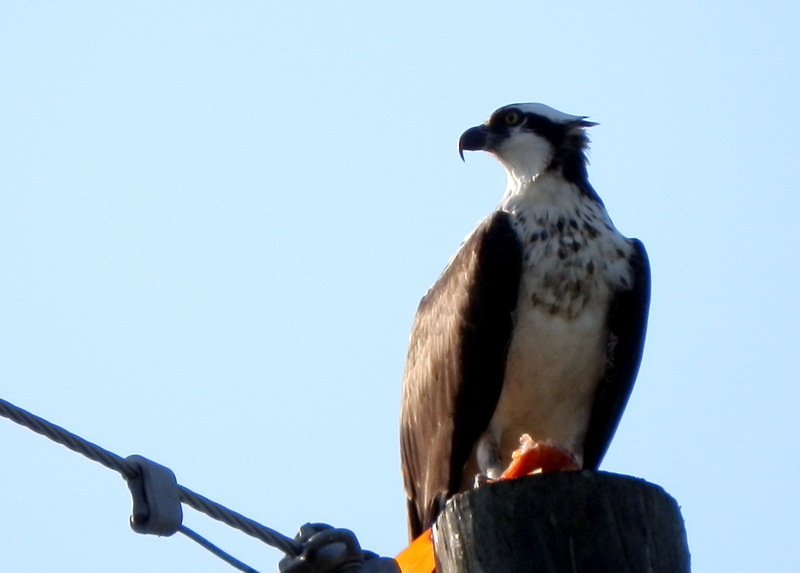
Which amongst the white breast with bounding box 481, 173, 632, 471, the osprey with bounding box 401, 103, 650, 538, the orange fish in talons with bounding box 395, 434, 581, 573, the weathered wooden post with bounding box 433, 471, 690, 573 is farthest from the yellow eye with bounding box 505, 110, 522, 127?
the weathered wooden post with bounding box 433, 471, 690, 573

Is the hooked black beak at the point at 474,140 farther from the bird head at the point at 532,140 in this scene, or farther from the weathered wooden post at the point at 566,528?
the weathered wooden post at the point at 566,528

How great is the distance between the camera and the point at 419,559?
15.9 feet

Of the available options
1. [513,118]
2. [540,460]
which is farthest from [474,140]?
[540,460]

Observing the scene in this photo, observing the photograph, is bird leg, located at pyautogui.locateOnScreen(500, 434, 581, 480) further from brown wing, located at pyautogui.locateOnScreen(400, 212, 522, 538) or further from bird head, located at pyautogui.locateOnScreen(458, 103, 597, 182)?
bird head, located at pyautogui.locateOnScreen(458, 103, 597, 182)

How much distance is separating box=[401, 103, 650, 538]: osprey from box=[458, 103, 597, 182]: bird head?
200 millimetres

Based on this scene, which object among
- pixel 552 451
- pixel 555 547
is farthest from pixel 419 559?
pixel 555 547

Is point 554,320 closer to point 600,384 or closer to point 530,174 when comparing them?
point 600,384

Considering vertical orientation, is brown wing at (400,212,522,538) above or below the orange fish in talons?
above

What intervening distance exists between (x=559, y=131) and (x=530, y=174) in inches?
14.5

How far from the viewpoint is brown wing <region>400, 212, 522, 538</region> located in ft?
23.0

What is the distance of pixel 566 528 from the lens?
3.86 m

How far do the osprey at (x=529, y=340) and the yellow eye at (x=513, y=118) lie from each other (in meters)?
0.59

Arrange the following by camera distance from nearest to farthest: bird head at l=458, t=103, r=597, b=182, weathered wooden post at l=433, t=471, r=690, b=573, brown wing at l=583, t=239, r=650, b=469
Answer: weathered wooden post at l=433, t=471, r=690, b=573, brown wing at l=583, t=239, r=650, b=469, bird head at l=458, t=103, r=597, b=182

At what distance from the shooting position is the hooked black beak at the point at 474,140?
8.11m
